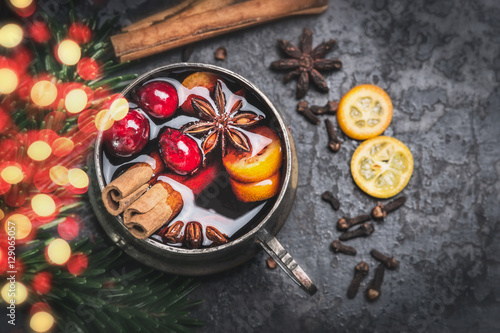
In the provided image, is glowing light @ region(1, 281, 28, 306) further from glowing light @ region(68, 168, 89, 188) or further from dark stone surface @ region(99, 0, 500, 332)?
dark stone surface @ region(99, 0, 500, 332)

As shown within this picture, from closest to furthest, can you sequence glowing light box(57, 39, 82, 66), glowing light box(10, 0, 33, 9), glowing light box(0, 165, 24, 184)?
1. glowing light box(0, 165, 24, 184)
2. glowing light box(57, 39, 82, 66)
3. glowing light box(10, 0, 33, 9)

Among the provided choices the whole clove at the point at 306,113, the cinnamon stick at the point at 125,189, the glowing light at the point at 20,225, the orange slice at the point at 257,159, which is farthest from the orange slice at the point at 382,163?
the glowing light at the point at 20,225

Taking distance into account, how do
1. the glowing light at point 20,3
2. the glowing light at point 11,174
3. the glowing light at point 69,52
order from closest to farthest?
the glowing light at point 11,174, the glowing light at point 69,52, the glowing light at point 20,3

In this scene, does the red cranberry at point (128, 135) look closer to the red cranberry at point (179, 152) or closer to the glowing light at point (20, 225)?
the red cranberry at point (179, 152)

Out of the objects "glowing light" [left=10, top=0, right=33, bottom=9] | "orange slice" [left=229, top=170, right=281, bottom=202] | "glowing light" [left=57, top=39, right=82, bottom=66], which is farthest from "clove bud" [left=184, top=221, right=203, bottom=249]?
"glowing light" [left=10, top=0, right=33, bottom=9]

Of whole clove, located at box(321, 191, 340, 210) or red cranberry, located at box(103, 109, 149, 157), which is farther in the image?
whole clove, located at box(321, 191, 340, 210)

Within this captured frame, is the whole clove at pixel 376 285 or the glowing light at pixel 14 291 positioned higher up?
the glowing light at pixel 14 291

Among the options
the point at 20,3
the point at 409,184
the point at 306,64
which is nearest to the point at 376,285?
the point at 409,184
